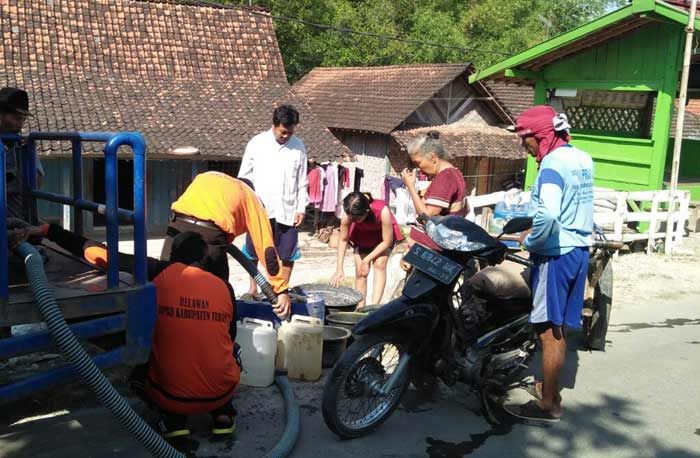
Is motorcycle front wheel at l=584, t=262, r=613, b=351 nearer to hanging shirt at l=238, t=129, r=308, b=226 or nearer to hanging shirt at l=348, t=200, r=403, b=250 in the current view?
hanging shirt at l=348, t=200, r=403, b=250

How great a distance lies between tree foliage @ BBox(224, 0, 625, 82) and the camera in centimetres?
3400

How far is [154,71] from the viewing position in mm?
17625

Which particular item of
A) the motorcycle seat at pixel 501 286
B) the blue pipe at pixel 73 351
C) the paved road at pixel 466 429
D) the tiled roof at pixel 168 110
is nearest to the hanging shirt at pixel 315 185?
the tiled roof at pixel 168 110

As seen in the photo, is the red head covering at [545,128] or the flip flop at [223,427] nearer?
the flip flop at [223,427]

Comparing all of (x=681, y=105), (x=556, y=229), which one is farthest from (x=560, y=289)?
(x=681, y=105)

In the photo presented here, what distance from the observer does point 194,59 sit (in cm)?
Answer: 1817

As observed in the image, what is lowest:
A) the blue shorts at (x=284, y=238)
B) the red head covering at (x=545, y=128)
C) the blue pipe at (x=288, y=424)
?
the blue pipe at (x=288, y=424)

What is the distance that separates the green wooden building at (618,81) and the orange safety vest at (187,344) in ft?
32.4

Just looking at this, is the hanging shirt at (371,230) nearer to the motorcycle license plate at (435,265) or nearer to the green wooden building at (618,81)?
the motorcycle license plate at (435,265)

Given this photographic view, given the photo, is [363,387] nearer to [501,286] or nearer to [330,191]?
[501,286]

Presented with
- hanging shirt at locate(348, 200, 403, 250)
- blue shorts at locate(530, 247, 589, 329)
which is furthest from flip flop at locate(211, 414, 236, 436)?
hanging shirt at locate(348, 200, 403, 250)

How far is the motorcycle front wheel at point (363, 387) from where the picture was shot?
3850mm

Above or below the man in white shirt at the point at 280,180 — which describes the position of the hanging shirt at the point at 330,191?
below

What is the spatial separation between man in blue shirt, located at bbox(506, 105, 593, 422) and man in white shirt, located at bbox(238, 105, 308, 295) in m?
2.62
